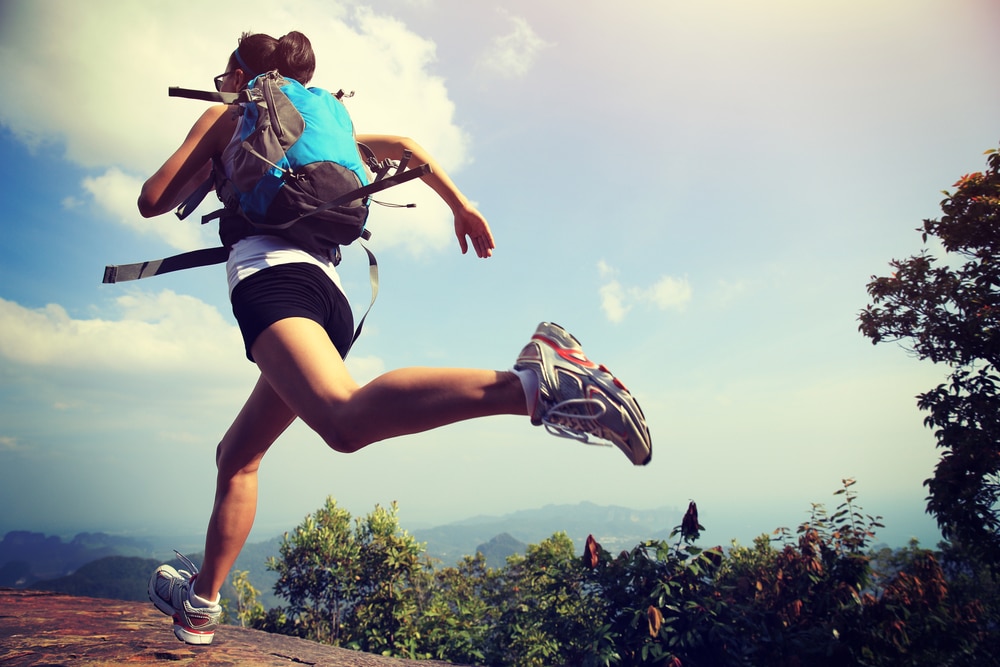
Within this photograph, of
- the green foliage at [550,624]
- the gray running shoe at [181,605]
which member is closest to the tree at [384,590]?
the green foliage at [550,624]

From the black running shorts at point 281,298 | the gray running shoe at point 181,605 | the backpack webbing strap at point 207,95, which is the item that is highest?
the backpack webbing strap at point 207,95

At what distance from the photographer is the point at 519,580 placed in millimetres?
10312

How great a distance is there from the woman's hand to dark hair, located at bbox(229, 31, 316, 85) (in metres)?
0.82

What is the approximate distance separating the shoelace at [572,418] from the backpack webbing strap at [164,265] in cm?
136

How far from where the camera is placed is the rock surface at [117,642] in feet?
9.06

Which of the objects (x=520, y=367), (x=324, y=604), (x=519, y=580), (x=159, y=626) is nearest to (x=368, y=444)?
(x=520, y=367)

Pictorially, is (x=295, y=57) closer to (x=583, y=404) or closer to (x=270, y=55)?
(x=270, y=55)

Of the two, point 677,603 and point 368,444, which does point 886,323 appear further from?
point 368,444

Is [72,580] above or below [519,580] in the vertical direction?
below

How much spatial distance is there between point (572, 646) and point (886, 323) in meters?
5.31

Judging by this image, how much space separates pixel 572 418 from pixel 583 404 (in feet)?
0.14

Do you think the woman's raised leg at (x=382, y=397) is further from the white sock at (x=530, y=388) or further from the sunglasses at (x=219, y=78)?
the sunglasses at (x=219, y=78)

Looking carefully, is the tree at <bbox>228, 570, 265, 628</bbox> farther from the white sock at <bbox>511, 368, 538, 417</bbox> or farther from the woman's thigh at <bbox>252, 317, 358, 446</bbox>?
the white sock at <bbox>511, 368, 538, 417</bbox>

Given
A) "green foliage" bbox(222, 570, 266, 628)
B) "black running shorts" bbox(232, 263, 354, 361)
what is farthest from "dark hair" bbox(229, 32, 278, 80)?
"green foliage" bbox(222, 570, 266, 628)
